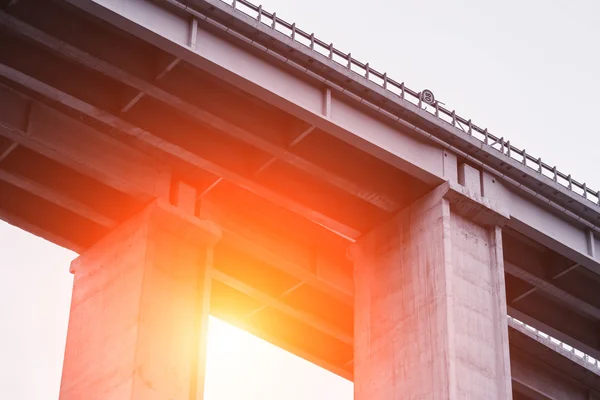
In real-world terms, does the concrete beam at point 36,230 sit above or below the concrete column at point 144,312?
above

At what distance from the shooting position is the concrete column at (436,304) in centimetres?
3719

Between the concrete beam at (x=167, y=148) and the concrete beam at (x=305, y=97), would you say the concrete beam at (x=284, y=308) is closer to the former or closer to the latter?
the concrete beam at (x=167, y=148)

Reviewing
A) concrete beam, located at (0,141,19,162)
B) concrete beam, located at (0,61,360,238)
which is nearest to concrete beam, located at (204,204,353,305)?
concrete beam, located at (0,61,360,238)

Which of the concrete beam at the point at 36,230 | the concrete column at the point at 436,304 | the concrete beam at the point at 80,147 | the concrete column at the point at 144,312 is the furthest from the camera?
the concrete beam at the point at 36,230

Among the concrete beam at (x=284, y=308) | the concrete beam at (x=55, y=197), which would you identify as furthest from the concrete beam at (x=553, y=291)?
the concrete beam at (x=55, y=197)

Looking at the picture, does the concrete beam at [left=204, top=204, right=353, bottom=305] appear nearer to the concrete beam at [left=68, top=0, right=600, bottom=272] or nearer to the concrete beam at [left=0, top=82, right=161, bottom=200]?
the concrete beam at [left=0, top=82, right=161, bottom=200]

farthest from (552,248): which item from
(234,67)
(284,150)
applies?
(234,67)

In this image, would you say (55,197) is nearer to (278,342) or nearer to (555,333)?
(278,342)

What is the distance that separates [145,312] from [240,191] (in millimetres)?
6318

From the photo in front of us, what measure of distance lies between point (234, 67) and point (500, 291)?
11.0 m

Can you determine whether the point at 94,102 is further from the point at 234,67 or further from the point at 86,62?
the point at 234,67

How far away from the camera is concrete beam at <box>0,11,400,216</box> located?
34688mm

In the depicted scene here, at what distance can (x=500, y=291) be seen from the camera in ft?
129

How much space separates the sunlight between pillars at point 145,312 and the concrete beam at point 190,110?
427 cm
